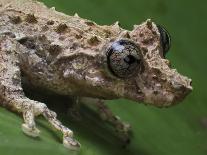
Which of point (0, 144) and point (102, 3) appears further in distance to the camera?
Answer: point (102, 3)

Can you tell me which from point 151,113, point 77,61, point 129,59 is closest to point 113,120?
point 151,113

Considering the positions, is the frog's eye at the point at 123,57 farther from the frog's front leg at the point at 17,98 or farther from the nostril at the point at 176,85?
the frog's front leg at the point at 17,98

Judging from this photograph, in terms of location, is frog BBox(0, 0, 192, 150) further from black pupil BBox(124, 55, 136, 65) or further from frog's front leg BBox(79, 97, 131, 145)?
Result: frog's front leg BBox(79, 97, 131, 145)

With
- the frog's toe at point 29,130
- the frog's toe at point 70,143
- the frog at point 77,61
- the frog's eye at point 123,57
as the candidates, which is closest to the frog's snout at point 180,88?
the frog at point 77,61

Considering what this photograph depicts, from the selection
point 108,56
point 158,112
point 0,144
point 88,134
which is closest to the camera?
point 0,144

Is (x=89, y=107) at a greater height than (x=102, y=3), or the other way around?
(x=102, y=3)

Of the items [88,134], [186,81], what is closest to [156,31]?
[186,81]

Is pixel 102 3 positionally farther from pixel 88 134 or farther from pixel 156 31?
pixel 88 134
